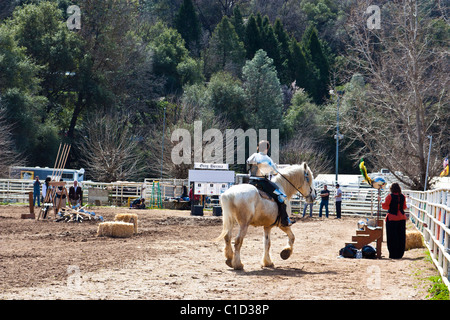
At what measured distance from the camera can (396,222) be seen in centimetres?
1366

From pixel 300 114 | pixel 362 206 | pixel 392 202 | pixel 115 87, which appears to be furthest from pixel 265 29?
pixel 392 202

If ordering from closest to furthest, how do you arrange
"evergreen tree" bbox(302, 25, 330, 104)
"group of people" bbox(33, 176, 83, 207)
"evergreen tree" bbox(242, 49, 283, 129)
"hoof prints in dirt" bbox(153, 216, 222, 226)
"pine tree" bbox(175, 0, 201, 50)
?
"group of people" bbox(33, 176, 83, 207)
"hoof prints in dirt" bbox(153, 216, 222, 226)
"evergreen tree" bbox(242, 49, 283, 129)
"evergreen tree" bbox(302, 25, 330, 104)
"pine tree" bbox(175, 0, 201, 50)

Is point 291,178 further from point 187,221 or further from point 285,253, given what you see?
point 187,221

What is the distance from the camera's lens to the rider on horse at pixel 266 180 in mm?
12000

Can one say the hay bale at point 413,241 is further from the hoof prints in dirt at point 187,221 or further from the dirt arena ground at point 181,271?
the hoof prints in dirt at point 187,221

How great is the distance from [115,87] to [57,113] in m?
6.12

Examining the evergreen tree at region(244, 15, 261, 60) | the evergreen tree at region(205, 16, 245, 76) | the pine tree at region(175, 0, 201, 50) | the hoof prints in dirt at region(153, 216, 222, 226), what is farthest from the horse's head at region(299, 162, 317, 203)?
the pine tree at region(175, 0, 201, 50)

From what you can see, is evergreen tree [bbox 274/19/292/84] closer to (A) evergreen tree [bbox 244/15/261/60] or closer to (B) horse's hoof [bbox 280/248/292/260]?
(A) evergreen tree [bbox 244/15/261/60]

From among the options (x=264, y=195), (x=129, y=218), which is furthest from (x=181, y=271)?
(x=129, y=218)

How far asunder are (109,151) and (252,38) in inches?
1328

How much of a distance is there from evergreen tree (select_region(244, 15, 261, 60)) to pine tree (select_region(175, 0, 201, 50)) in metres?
7.48

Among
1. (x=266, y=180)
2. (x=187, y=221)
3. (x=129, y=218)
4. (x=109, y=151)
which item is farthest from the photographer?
(x=109, y=151)

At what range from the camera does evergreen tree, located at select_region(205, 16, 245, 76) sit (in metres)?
78.6
